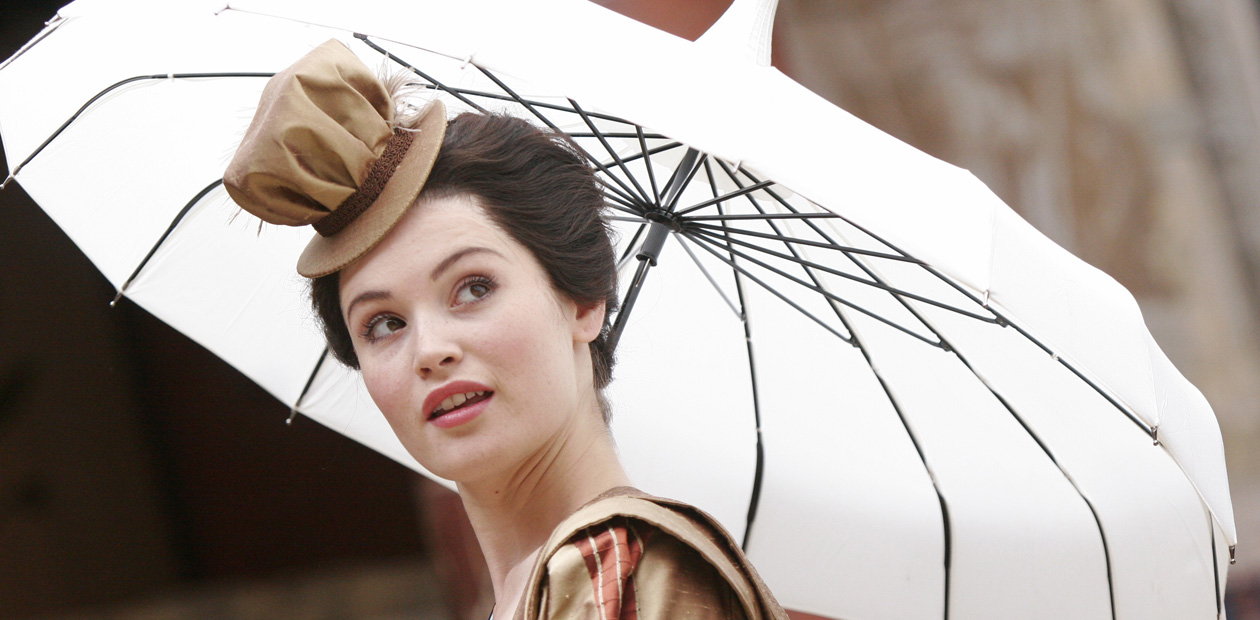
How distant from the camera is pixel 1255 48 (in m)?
4.61

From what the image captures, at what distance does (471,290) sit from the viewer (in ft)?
5.06

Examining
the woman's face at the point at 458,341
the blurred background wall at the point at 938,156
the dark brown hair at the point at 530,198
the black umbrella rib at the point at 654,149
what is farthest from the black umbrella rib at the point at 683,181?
the blurred background wall at the point at 938,156

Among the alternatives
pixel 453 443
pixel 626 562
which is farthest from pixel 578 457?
pixel 626 562

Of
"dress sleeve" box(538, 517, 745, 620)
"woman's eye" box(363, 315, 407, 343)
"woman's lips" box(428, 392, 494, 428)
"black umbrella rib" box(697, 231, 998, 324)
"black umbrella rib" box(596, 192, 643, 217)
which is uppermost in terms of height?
"black umbrella rib" box(596, 192, 643, 217)

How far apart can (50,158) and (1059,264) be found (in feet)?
6.33

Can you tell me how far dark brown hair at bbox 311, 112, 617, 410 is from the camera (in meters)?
1.61

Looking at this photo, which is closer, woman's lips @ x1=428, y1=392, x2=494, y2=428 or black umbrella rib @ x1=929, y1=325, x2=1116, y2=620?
woman's lips @ x1=428, y1=392, x2=494, y2=428

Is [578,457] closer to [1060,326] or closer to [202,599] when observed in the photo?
[1060,326]

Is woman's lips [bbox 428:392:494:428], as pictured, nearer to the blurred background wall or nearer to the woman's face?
the woman's face

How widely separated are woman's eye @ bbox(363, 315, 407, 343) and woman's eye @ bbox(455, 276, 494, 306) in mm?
100

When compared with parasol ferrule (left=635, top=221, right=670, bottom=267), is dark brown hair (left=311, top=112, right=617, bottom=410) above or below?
below

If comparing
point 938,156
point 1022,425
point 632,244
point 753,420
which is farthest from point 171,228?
point 938,156

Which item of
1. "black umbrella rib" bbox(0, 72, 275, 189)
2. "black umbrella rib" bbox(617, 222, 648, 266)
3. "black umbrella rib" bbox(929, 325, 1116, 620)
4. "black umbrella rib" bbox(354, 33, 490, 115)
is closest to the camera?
"black umbrella rib" bbox(354, 33, 490, 115)

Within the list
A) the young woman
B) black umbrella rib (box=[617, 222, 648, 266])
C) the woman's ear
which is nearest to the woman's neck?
the young woman
